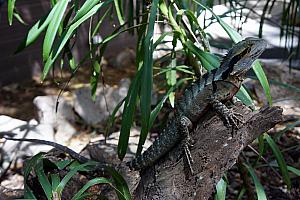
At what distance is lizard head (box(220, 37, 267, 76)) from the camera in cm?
160

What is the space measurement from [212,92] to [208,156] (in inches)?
8.9

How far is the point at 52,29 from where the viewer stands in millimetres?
1564

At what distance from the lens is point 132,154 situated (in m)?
2.83

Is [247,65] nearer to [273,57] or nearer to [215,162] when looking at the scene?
[215,162]

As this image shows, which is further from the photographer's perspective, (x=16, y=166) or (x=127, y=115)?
(x=16, y=166)

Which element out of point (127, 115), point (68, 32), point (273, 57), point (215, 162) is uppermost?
point (68, 32)

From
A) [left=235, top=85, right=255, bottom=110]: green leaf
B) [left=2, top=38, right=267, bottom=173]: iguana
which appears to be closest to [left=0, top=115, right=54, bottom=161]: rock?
[left=2, top=38, right=267, bottom=173]: iguana

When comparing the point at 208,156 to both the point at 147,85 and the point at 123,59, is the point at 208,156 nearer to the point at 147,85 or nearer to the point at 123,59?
the point at 147,85

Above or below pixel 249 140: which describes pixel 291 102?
below

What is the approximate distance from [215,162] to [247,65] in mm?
340

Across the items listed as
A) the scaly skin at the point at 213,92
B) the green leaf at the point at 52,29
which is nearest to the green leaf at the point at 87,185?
the scaly skin at the point at 213,92

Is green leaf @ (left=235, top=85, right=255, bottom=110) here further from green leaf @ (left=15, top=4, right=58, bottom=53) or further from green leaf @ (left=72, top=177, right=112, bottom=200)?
green leaf @ (left=15, top=4, right=58, bottom=53)

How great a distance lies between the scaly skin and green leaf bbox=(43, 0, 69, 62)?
48cm

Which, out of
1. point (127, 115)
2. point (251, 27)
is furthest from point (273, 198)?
point (251, 27)
